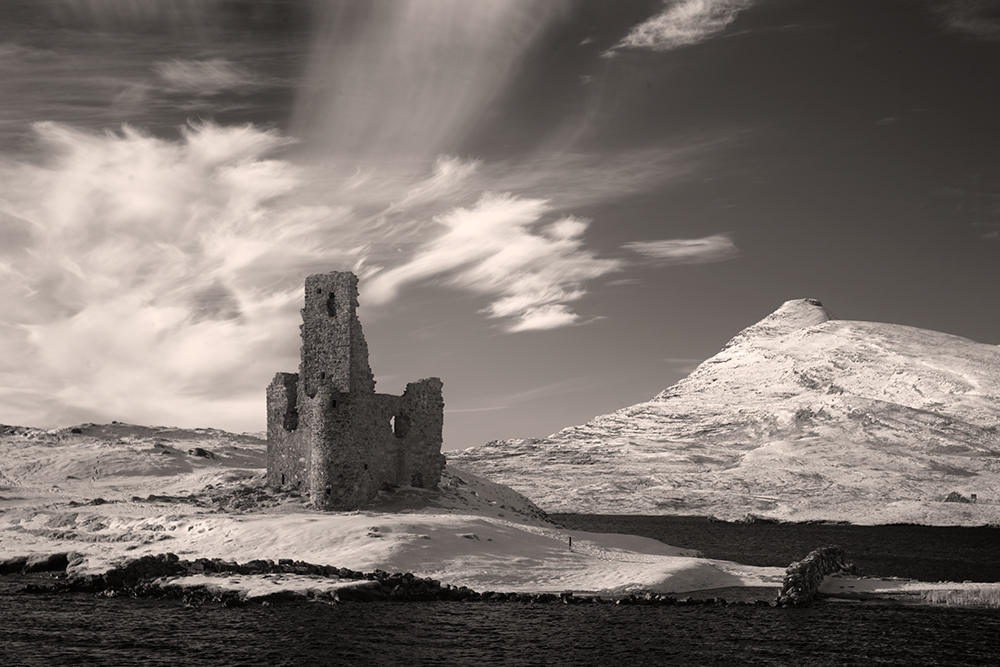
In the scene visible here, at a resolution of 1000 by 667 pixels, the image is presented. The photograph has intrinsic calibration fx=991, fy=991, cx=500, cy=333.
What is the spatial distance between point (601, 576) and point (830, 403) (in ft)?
493

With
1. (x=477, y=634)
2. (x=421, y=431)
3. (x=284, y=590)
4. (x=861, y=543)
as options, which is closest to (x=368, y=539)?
(x=284, y=590)

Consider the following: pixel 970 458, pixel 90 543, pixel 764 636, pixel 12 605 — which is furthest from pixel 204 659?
pixel 970 458

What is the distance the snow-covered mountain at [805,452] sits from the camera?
12650cm

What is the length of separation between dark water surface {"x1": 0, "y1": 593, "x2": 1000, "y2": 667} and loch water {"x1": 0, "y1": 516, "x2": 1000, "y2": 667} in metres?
0.05

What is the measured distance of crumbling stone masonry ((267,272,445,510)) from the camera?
48.4 meters

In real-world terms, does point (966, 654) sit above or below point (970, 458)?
below

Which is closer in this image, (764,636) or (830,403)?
(764,636)

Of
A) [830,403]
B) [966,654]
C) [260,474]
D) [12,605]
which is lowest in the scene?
[966,654]

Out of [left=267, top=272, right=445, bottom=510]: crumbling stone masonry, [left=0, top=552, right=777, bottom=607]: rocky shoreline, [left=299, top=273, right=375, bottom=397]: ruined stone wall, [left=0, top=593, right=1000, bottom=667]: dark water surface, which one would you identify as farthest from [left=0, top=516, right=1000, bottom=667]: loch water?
[left=299, top=273, right=375, bottom=397]: ruined stone wall

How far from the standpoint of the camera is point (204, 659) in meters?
24.9

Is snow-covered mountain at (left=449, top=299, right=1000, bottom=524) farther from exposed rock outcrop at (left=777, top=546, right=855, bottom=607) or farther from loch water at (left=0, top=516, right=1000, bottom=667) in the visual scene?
loch water at (left=0, top=516, right=1000, bottom=667)

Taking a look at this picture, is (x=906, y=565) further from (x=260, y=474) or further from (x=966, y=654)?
(x=260, y=474)

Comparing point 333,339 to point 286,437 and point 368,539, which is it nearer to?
point 286,437

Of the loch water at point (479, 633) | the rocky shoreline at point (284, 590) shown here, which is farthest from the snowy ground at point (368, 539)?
the loch water at point (479, 633)
